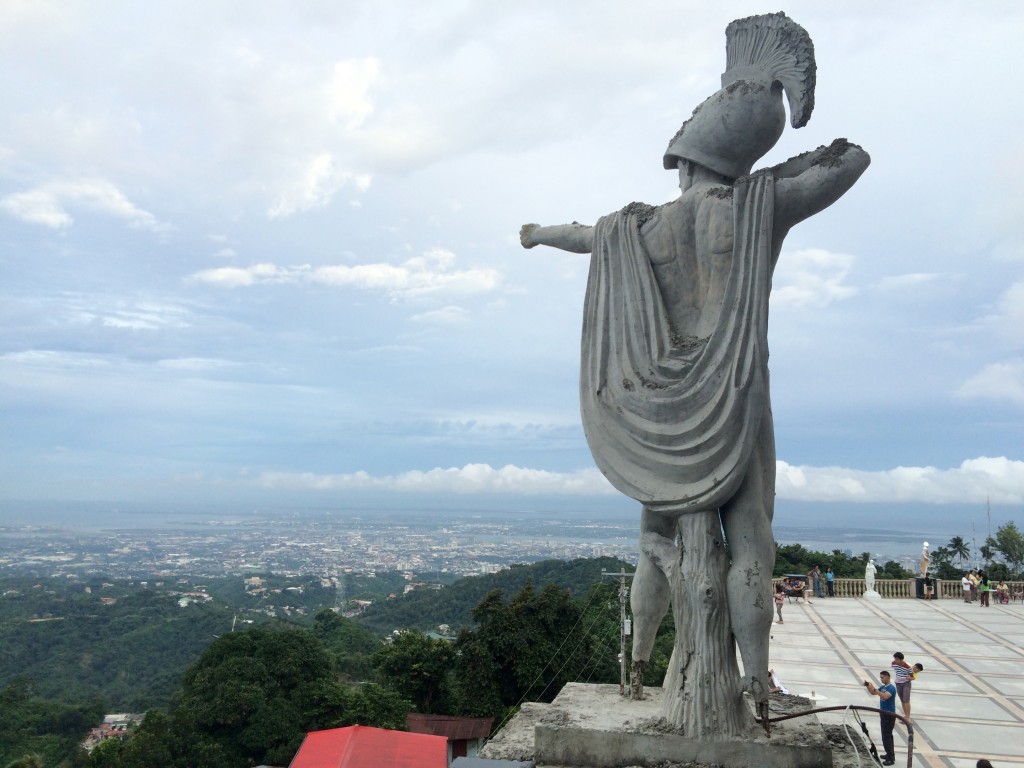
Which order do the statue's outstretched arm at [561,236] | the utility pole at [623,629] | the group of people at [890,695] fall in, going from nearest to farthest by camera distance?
the statue's outstretched arm at [561,236] < the utility pole at [623,629] < the group of people at [890,695]

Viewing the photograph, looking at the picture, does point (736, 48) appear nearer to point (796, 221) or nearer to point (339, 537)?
point (796, 221)

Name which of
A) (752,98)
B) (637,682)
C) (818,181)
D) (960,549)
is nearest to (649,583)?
(637,682)

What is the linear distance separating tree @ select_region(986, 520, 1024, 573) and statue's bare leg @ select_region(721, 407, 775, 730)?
4197 cm

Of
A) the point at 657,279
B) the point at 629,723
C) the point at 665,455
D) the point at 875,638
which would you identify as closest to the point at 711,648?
the point at 629,723

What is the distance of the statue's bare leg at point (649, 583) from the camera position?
183 inches

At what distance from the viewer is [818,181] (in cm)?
434

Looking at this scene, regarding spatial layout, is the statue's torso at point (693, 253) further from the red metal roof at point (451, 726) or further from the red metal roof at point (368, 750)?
the red metal roof at point (451, 726)

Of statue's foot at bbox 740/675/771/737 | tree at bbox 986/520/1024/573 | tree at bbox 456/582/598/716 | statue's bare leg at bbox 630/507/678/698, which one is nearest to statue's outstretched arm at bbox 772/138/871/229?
statue's bare leg at bbox 630/507/678/698

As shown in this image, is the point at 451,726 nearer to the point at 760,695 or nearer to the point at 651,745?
the point at 651,745

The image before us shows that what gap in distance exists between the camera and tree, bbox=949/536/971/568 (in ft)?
135

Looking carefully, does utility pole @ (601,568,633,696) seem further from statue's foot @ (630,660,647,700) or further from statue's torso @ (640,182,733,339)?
statue's torso @ (640,182,733,339)

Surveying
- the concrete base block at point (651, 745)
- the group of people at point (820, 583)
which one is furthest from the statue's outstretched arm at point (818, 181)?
the group of people at point (820, 583)

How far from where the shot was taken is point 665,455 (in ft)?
14.5

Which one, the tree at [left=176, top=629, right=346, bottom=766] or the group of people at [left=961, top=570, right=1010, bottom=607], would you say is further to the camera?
the group of people at [left=961, top=570, right=1010, bottom=607]
